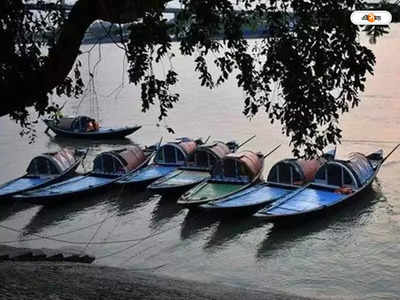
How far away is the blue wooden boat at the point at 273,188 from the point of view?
2211 cm

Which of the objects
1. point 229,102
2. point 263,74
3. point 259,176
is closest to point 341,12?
point 263,74

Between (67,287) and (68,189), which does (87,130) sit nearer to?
(68,189)

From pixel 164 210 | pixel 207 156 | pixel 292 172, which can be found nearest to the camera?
pixel 292 172

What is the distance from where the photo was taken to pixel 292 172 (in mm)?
23906

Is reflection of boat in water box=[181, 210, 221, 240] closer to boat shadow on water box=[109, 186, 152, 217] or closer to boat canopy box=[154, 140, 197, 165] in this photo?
boat shadow on water box=[109, 186, 152, 217]

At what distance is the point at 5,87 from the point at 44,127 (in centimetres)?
4103

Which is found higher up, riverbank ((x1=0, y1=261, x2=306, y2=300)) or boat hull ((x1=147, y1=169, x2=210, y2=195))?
riverbank ((x1=0, y1=261, x2=306, y2=300))

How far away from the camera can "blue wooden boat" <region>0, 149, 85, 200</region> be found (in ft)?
87.9

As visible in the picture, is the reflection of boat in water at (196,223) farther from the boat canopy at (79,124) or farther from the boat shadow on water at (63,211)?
the boat canopy at (79,124)

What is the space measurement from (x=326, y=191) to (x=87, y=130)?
22765 mm

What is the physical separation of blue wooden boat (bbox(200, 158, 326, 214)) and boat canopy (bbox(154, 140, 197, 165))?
5349mm

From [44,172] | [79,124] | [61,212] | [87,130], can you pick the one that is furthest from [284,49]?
[79,124]

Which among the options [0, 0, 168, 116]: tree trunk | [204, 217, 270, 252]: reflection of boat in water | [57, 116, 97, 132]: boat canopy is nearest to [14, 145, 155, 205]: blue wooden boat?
[204, 217, 270, 252]: reflection of boat in water

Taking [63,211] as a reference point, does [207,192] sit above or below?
above
